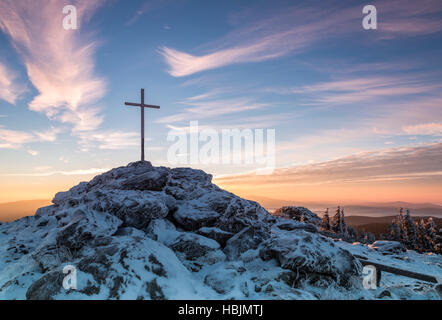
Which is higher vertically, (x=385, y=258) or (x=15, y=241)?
(x=15, y=241)

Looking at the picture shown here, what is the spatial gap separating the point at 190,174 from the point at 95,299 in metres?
11.7

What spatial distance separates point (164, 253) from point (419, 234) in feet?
232

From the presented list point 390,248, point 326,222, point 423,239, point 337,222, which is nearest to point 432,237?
point 423,239

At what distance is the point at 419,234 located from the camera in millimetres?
58500

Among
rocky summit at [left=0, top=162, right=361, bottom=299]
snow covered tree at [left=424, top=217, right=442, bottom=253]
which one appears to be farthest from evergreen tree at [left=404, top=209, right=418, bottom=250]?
rocky summit at [left=0, top=162, right=361, bottom=299]

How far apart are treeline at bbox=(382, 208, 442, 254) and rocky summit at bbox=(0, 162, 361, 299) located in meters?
57.2

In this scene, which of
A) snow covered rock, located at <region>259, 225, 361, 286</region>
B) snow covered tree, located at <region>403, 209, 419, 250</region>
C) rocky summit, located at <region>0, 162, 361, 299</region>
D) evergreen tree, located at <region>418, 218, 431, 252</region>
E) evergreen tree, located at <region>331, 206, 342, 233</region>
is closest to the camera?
rocky summit, located at <region>0, 162, 361, 299</region>

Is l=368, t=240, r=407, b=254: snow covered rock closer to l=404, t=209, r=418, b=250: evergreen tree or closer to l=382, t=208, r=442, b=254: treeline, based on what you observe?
l=382, t=208, r=442, b=254: treeline

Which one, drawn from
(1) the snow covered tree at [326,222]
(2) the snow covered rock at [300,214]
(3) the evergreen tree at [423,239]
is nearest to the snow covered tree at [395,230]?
(3) the evergreen tree at [423,239]

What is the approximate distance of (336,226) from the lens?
57.9 metres

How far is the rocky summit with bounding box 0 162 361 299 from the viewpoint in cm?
616

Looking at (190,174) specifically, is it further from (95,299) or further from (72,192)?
(95,299)
